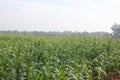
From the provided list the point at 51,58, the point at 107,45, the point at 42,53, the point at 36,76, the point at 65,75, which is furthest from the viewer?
the point at 107,45

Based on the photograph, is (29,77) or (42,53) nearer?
(29,77)

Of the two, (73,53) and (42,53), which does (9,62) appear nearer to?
(42,53)

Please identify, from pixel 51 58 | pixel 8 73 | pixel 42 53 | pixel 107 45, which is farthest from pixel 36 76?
pixel 107 45

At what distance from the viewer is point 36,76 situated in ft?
12.6

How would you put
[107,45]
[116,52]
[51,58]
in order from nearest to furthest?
→ [51,58]
[116,52]
[107,45]

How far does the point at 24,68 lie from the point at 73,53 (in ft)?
8.94

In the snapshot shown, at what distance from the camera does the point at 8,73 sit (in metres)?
4.03

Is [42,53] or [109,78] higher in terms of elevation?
[42,53]

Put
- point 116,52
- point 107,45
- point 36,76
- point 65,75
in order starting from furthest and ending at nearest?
1. point 107,45
2. point 116,52
3. point 65,75
4. point 36,76

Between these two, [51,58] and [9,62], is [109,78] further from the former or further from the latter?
[9,62]

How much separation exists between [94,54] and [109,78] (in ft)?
5.56

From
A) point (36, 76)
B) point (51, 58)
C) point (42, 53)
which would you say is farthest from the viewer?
point (42, 53)

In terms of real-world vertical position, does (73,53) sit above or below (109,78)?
above

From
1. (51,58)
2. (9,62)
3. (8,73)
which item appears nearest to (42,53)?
(51,58)
